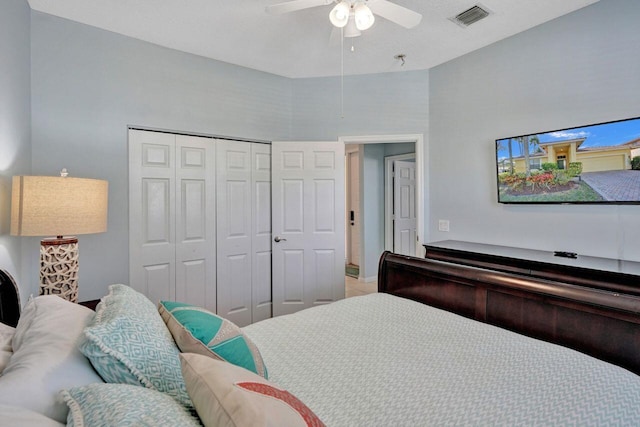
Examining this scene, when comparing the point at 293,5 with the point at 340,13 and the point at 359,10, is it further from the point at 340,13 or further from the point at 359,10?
the point at 359,10

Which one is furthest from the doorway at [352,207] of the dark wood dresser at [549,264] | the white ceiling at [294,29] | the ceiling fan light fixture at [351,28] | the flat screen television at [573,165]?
the ceiling fan light fixture at [351,28]

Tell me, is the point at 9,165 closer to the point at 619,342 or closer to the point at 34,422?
the point at 34,422

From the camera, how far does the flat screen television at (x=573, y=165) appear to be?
2217mm

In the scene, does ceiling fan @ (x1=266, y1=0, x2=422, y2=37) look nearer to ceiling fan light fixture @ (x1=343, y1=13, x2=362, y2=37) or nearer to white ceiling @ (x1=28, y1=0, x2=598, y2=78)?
ceiling fan light fixture @ (x1=343, y1=13, x2=362, y2=37)

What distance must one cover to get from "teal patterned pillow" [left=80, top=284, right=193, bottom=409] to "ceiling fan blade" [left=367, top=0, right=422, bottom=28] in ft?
6.45

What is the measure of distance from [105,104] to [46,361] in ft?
8.53

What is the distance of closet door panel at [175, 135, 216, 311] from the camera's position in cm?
315

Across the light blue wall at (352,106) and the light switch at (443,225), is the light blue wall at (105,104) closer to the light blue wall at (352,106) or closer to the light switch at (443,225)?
the light blue wall at (352,106)

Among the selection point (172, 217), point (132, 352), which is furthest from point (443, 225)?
point (132, 352)

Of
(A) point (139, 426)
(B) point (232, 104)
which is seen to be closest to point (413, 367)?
(A) point (139, 426)

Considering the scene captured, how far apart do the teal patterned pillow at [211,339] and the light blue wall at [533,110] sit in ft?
8.52

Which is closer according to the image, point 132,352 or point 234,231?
point 132,352

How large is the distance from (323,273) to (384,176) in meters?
2.41

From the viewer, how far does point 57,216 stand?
1.75 metres
